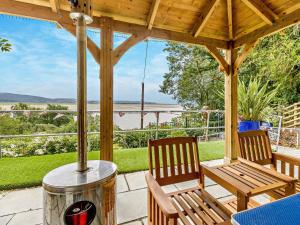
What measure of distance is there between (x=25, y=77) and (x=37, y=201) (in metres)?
7.31

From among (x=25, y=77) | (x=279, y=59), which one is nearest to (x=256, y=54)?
(x=279, y=59)

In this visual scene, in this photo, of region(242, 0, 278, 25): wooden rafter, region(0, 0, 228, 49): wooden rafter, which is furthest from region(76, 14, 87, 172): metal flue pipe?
region(242, 0, 278, 25): wooden rafter

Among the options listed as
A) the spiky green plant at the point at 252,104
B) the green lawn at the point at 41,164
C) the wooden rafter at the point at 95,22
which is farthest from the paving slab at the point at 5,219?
the spiky green plant at the point at 252,104

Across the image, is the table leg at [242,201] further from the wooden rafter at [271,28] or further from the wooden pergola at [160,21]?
the wooden rafter at [271,28]

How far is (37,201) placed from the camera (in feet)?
7.57

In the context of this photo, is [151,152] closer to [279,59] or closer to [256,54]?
[279,59]

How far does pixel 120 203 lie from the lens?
2.28 meters

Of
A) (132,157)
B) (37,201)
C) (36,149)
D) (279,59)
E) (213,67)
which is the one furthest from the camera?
(213,67)

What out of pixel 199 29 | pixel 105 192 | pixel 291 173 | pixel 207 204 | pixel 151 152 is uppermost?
pixel 199 29

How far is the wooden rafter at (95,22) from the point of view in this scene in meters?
2.15

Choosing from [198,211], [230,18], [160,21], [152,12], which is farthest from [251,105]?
[198,211]

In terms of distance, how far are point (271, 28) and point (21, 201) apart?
434 cm

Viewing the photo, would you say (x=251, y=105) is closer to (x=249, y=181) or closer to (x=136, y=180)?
(x=249, y=181)

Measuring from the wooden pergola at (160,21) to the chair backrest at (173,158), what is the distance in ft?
3.48
